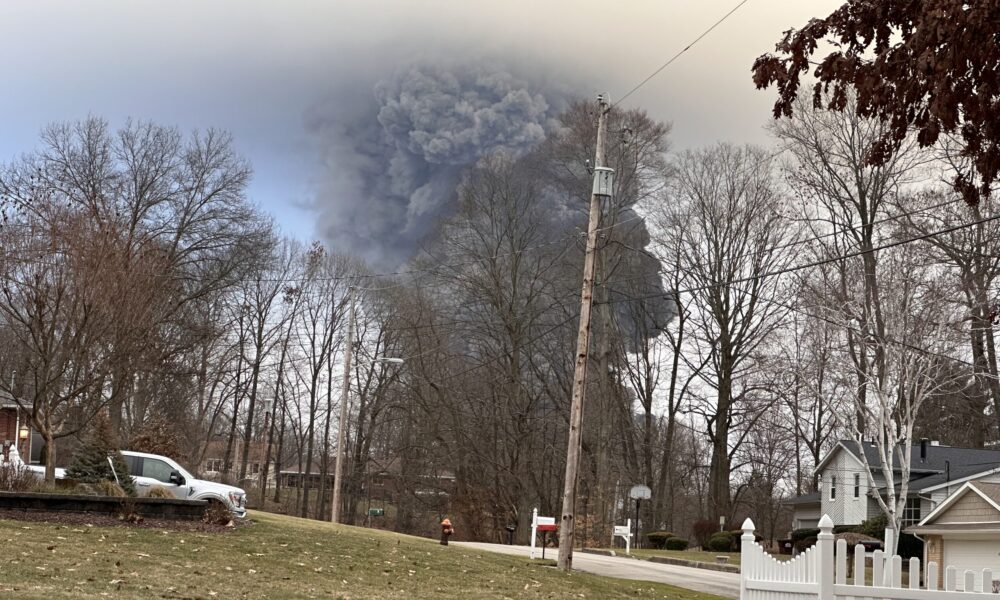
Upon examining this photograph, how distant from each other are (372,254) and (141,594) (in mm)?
71136

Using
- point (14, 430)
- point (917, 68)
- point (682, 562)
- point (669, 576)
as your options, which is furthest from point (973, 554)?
point (14, 430)

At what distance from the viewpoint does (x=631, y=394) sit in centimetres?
5162

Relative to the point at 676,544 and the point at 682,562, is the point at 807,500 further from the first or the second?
the point at 682,562

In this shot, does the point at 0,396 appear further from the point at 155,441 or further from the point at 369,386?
the point at 369,386

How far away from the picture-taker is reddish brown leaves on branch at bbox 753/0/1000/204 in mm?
6656

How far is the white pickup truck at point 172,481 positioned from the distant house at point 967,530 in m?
18.3

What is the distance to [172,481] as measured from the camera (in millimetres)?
25344

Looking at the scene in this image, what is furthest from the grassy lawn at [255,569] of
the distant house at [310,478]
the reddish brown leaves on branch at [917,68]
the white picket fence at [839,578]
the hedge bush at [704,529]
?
the distant house at [310,478]

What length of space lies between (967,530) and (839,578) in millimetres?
19932

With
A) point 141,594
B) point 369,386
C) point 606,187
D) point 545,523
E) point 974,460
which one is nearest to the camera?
point 141,594

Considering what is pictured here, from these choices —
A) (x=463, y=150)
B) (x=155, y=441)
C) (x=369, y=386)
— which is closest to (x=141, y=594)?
(x=155, y=441)

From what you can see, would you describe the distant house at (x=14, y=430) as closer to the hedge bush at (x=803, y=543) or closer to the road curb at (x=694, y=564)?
the road curb at (x=694, y=564)

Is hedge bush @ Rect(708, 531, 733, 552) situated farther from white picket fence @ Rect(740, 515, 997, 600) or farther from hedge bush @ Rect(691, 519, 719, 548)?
white picket fence @ Rect(740, 515, 997, 600)

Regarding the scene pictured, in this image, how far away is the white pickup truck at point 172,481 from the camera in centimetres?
2455
